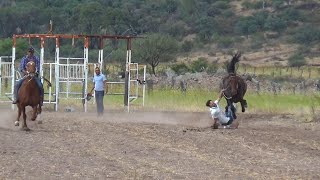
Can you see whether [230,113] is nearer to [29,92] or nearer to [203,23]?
[29,92]

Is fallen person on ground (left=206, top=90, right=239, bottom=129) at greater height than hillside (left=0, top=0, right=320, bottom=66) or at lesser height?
lesser

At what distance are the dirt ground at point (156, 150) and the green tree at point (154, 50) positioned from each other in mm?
39082

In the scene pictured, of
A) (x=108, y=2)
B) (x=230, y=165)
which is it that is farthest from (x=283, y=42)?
(x=230, y=165)

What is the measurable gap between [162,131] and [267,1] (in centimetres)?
9152

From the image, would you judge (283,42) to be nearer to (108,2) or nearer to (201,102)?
(108,2)

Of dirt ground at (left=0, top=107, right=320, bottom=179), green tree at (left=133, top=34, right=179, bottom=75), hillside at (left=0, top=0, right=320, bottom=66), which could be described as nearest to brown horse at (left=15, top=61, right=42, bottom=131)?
dirt ground at (left=0, top=107, right=320, bottom=179)

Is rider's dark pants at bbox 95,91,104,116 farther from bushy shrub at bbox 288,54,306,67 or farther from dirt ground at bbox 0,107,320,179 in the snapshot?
bushy shrub at bbox 288,54,306,67

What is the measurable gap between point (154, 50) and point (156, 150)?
50.8 m

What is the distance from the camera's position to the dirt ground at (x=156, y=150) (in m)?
14.4

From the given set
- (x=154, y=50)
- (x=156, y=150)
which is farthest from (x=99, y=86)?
(x=154, y=50)

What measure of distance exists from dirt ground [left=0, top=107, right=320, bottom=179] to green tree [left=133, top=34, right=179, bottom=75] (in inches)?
1539

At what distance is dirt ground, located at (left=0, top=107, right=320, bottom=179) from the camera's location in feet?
47.3

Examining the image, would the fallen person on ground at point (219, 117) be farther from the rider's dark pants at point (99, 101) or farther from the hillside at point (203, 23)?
the hillside at point (203, 23)

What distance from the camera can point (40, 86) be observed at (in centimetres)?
2353
